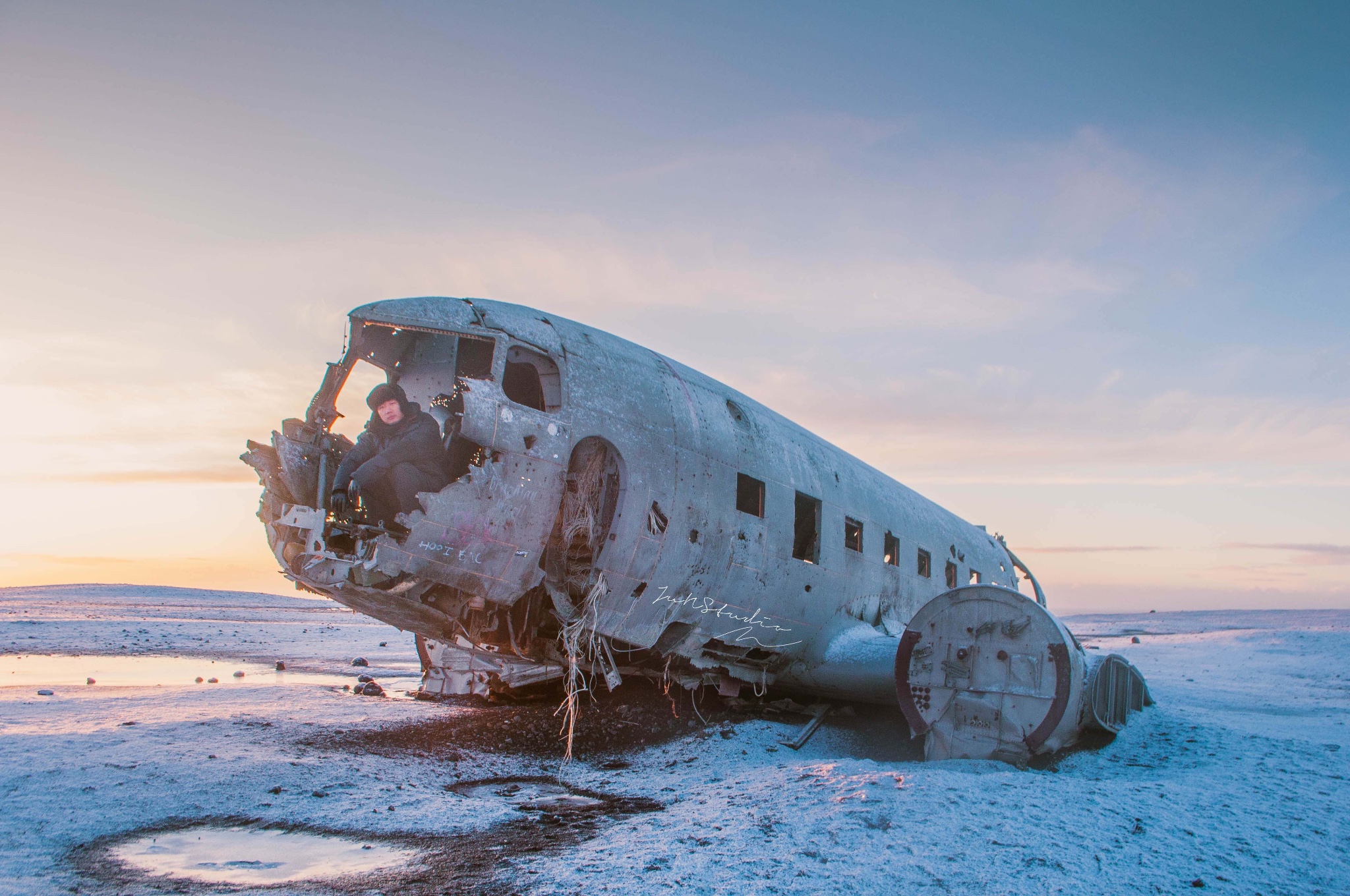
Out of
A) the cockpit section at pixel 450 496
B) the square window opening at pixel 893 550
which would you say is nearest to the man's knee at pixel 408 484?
the cockpit section at pixel 450 496

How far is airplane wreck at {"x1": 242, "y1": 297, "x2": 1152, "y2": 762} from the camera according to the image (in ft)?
24.1

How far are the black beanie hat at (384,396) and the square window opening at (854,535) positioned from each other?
6864 mm

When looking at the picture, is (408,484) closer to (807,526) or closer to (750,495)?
(750,495)

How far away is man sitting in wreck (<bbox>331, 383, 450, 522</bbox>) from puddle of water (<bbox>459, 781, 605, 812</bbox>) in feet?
9.12

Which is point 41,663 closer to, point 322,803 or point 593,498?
point 322,803

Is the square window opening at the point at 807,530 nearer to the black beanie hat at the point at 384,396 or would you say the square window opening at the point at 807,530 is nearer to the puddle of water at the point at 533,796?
the puddle of water at the point at 533,796

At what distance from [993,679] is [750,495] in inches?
136

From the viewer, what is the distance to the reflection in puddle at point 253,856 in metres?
5.02

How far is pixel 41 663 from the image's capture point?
55.0 ft

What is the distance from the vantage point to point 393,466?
7.47 m

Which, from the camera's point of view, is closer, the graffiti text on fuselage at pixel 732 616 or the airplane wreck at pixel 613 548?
the airplane wreck at pixel 613 548

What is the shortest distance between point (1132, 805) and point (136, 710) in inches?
441

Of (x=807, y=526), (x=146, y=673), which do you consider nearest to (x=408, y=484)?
(x=807, y=526)

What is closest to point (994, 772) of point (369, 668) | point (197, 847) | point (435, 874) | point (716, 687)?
point (716, 687)
